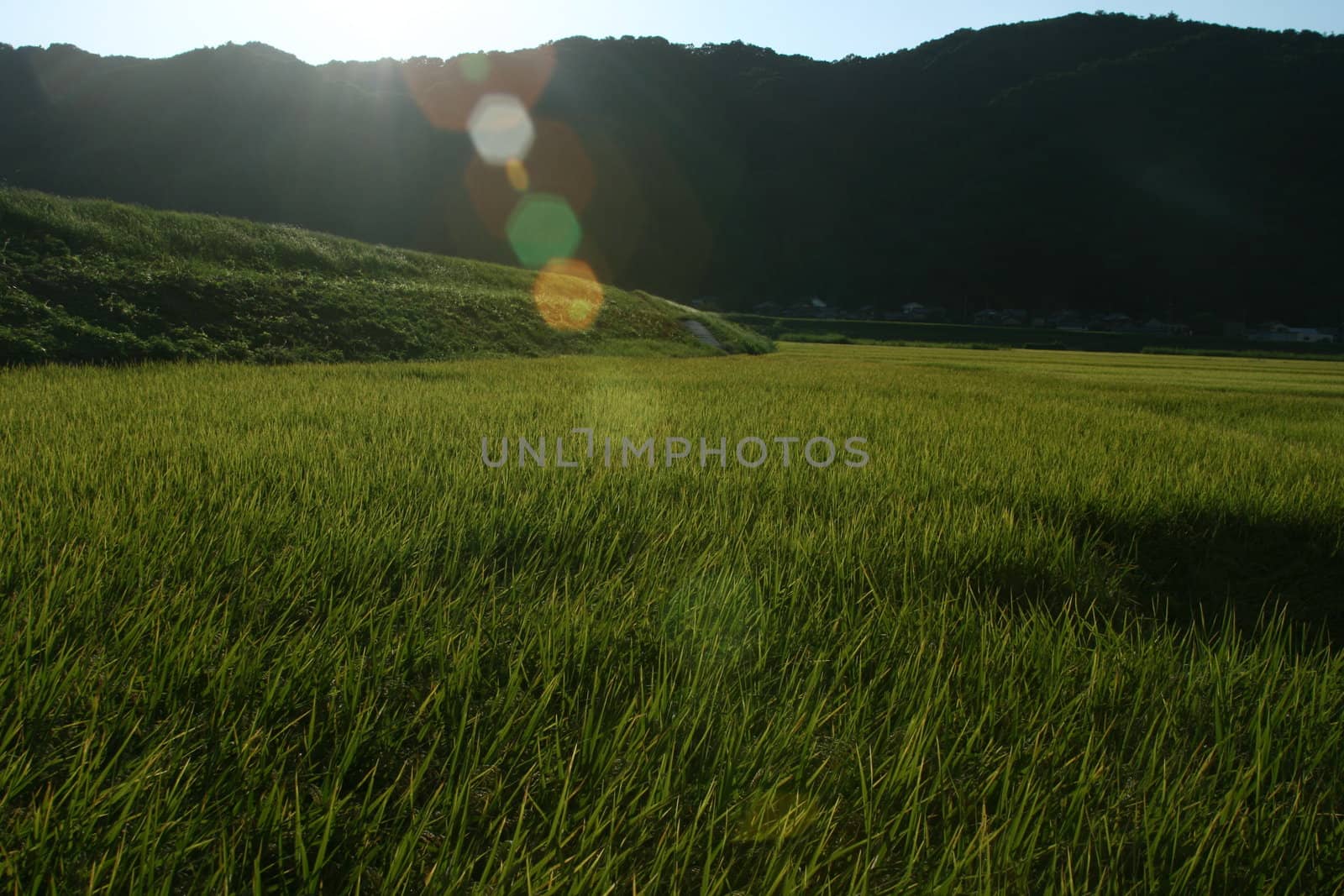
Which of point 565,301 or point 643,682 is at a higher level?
point 565,301

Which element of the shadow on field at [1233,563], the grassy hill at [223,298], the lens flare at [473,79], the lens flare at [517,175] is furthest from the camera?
the lens flare at [473,79]

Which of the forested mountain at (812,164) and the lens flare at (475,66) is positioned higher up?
the lens flare at (475,66)

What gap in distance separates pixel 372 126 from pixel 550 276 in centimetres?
8024

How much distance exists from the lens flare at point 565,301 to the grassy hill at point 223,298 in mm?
358

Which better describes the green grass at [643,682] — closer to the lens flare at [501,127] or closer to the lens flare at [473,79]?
the lens flare at [501,127]

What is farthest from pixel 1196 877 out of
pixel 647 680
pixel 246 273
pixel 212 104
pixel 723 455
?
pixel 212 104

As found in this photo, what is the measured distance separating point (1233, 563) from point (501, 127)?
372ft

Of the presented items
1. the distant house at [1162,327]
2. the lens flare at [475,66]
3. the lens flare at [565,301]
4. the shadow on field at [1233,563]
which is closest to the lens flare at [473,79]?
the lens flare at [475,66]

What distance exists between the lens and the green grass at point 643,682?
71cm

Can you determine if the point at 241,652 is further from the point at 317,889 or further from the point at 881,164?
the point at 881,164

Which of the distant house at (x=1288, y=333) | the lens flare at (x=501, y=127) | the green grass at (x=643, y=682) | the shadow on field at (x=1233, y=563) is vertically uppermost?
the lens flare at (x=501, y=127)

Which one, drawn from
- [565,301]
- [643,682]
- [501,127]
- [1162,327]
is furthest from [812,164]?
[643,682]

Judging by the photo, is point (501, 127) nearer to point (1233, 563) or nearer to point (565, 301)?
point (565, 301)

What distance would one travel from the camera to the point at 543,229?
8562cm
